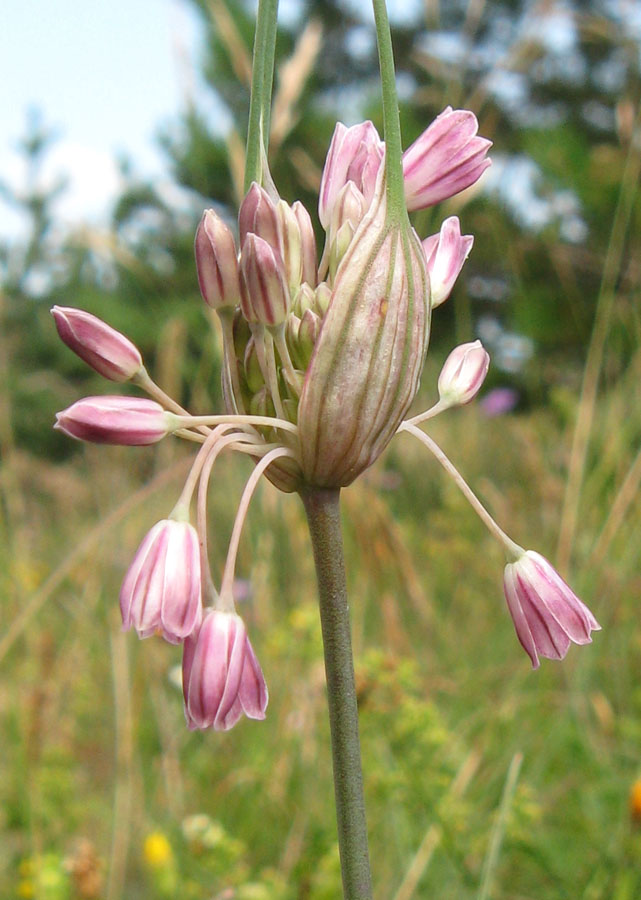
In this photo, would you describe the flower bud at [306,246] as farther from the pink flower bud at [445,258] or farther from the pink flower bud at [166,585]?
the pink flower bud at [166,585]

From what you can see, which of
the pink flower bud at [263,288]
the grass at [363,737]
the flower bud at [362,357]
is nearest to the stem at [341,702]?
the flower bud at [362,357]

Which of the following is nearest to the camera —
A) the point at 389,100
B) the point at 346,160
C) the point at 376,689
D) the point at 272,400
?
the point at 389,100

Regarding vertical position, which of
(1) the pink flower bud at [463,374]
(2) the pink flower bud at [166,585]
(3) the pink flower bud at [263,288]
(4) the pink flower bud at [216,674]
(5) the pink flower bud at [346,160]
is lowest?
(4) the pink flower bud at [216,674]

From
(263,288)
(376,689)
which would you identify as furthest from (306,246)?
(376,689)

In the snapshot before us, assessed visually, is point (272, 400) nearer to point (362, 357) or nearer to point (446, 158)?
point (362, 357)

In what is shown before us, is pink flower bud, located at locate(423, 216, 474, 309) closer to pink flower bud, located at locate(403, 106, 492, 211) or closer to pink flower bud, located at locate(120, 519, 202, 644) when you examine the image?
pink flower bud, located at locate(403, 106, 492, 211)

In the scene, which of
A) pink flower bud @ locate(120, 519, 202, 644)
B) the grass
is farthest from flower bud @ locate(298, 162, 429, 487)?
the grass
